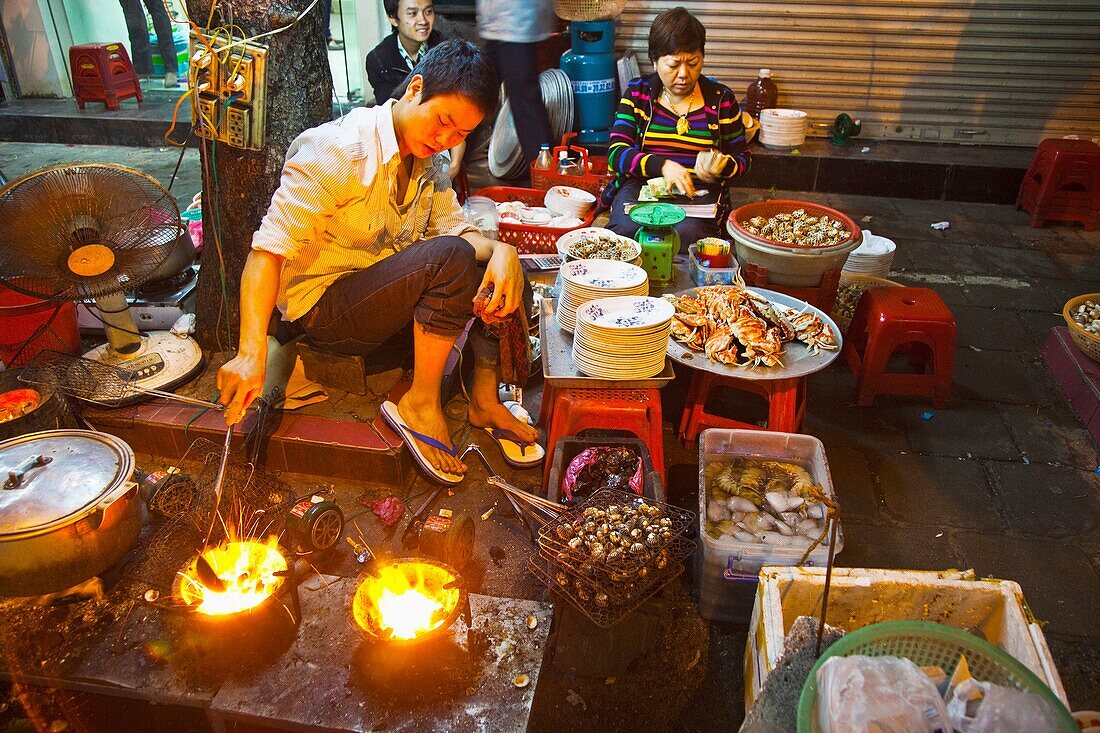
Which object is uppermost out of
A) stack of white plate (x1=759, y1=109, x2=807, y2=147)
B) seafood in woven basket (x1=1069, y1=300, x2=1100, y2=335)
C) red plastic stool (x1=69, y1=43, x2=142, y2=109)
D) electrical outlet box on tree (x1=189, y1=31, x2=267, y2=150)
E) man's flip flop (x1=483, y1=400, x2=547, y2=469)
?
electrical outlet box on tree (x1=189, y1=31, x2=267, y2=150)

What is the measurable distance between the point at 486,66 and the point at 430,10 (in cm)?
493

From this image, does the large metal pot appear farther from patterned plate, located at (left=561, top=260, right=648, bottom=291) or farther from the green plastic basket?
the green plastic basket

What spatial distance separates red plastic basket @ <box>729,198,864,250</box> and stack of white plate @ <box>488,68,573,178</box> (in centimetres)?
357

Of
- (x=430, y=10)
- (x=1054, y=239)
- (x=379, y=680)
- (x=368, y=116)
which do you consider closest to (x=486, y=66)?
(x=368, y=116)

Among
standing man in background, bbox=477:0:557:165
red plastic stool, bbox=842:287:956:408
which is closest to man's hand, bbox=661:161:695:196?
red plastic stool, bbox=842:287:956:408

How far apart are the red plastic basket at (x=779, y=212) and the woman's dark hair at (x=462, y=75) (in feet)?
6.61

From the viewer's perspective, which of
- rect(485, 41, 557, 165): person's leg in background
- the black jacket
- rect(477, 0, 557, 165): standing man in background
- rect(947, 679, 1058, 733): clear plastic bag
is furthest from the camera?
the black jacket

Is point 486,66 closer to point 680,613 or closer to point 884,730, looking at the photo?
point 680,613

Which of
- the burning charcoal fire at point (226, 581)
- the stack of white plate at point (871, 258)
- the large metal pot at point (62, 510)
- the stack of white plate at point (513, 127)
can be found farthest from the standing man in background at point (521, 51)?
the burning charcoal fire at point (226, 581)

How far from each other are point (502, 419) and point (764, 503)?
1481mm

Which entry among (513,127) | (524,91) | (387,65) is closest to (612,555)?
(524,91)

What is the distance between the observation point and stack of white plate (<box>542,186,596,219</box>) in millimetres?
5852

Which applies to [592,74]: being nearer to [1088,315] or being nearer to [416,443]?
[1088,315]

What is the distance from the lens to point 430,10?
7.26 m
